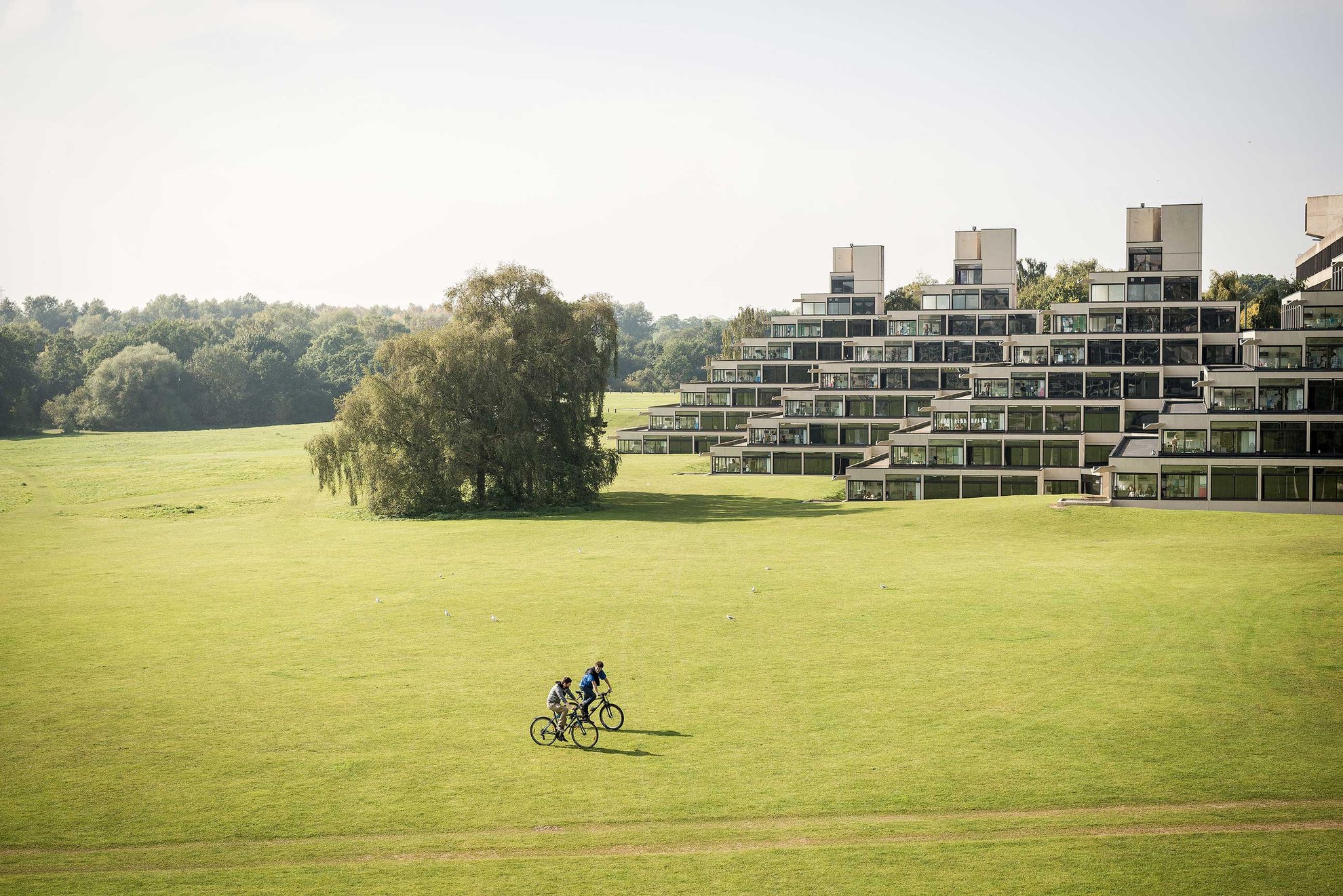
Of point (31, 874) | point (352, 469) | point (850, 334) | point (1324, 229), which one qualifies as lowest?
point (31, 874)

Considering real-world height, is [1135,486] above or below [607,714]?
above

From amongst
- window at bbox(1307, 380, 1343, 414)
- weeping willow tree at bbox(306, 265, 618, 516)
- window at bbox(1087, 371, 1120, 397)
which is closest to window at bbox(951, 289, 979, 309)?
window at bbox(1087, 371, 1120, 397)

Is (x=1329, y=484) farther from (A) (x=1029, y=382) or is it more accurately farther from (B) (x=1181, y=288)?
(B) (x=1181, y=288)

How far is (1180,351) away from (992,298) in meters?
31.6

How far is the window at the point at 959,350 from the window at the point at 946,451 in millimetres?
37820

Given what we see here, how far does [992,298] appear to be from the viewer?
141 m

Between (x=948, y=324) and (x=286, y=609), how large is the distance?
105172 mm

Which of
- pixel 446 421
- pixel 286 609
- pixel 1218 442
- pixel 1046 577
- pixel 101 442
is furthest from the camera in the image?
pixel 101 442

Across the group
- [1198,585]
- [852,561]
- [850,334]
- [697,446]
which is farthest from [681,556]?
[850,334]

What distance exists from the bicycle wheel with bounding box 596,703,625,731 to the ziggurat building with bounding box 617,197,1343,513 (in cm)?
5638

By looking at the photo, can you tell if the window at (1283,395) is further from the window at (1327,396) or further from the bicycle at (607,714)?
the bicycle at (607,714)

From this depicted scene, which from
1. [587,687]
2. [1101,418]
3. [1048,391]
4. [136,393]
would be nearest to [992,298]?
[1048,391]

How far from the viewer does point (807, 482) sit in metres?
112

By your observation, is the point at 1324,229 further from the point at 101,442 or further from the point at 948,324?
the point at 101,442
